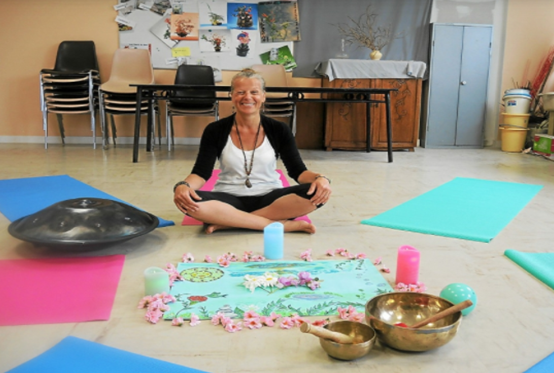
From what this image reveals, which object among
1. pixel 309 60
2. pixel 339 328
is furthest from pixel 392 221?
pixel 309 60

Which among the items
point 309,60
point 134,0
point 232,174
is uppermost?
point 134,0

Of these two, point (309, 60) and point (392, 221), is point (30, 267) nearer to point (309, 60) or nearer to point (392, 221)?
point (392, 221)

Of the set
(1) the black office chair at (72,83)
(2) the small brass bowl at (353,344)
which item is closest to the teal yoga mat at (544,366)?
(2) the small brass bowl at (353,344)

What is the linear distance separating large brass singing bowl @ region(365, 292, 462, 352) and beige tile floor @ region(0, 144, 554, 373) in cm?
5

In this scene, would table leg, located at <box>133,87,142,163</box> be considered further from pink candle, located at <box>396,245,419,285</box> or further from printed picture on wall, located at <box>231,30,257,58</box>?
pink candle, located at <box>396,245,419,285</box>

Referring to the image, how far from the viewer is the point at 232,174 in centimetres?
241

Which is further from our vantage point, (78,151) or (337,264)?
(78,151)

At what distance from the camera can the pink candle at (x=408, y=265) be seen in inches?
66.9

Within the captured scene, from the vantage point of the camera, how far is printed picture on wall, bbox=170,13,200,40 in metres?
5.90

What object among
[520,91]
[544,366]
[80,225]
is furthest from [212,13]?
[544,366]

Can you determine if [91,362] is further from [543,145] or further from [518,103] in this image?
[518,103]

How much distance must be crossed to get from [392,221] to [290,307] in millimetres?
1226

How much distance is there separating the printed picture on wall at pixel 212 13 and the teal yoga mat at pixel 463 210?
11.6 ft

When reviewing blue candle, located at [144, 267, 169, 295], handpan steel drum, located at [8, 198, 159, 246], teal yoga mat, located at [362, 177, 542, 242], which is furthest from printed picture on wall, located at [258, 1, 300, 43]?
blue candle, located at [144, 267, 169, 295]
